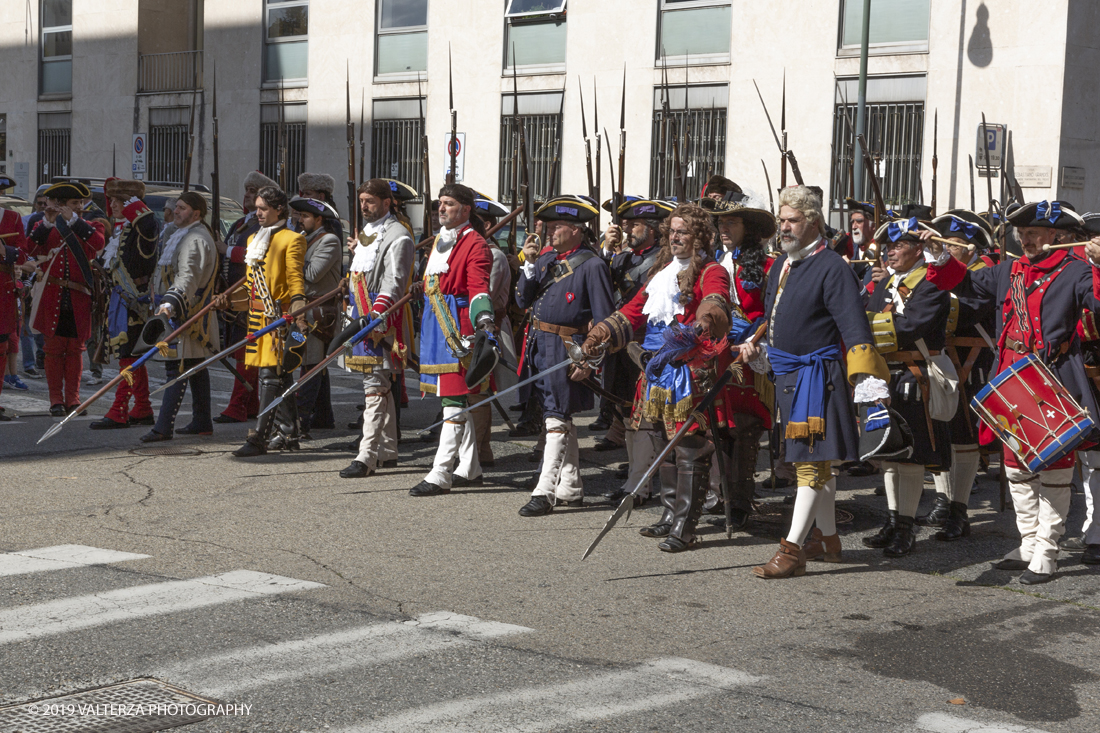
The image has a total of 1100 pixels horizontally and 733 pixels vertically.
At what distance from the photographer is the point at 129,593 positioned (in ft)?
19.2

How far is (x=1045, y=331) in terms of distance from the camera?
674 centimetres

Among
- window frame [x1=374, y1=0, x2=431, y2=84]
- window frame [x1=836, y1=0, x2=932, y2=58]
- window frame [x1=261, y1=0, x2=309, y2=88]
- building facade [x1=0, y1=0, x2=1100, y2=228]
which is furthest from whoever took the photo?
window frame [x1=261, y1=0, x2=309, y2=88]

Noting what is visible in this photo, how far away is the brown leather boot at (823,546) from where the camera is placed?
694 centimetres

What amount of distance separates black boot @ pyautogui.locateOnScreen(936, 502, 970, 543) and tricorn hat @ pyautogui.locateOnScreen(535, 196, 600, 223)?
9.31ft

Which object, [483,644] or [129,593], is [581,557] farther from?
[129,593]

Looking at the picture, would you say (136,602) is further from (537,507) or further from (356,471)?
(356,471)

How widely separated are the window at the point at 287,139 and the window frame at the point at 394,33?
7.42ft

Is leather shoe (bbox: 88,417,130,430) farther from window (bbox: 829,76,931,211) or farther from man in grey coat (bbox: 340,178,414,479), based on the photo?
window (bbox: 829,76,931,211)

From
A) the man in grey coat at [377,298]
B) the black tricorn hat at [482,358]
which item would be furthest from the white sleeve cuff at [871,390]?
the man in grey coat at [377,298]

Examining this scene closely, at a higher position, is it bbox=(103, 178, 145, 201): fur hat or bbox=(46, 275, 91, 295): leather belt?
bbox=(103, 178, 145, 201): fur hat

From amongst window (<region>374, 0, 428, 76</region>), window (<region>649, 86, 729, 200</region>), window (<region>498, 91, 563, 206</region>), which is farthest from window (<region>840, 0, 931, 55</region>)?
window (<region>374, 0, 428, 76</region>)

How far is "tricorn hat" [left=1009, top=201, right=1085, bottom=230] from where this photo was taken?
22.1 feet

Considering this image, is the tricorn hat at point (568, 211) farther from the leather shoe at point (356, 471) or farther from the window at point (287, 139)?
the window at point (287, 139)

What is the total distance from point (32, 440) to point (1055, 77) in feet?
47.7
